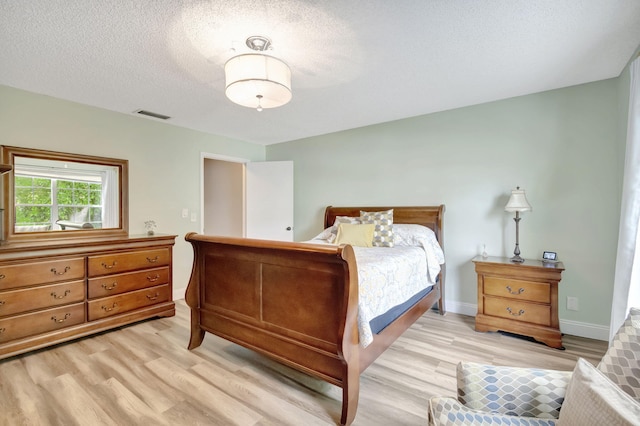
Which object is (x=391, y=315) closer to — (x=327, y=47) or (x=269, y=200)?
(x=327, y=47)

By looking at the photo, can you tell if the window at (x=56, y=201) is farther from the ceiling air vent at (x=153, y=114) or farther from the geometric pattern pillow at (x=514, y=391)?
the geometric pattern pillow at (x=514, y=391)

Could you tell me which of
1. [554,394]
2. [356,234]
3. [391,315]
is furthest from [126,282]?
[554,394]

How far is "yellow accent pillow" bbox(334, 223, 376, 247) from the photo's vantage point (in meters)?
3.22

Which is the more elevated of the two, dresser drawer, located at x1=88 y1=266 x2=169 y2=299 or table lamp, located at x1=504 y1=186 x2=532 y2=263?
table lamp, located at x1=504 y1=186 x2=532 y2=263

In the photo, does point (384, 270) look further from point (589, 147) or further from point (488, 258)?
point (589, 147)

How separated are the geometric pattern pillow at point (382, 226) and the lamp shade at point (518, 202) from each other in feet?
3.78

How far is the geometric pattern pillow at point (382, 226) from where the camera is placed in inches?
125

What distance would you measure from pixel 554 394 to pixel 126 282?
3.42 metres

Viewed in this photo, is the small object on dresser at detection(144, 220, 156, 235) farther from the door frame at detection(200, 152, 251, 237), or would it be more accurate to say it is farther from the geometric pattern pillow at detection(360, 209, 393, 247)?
the geometric pattern pillow at detection(360, 209, 393, 247)

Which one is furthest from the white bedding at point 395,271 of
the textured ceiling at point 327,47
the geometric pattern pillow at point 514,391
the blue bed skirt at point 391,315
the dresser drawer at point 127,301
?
the dresser drawer at point 127,301

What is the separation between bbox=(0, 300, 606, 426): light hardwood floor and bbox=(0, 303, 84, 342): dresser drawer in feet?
0.62

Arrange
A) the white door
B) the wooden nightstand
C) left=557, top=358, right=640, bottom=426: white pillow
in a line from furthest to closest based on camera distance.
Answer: the white door, the wooden nightstand, left=557, top=358, right=640, bottom=426: white pillow

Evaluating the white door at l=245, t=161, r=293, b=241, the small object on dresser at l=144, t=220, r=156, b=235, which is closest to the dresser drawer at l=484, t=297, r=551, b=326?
the white door at l=245, t=161, r=293, b=241

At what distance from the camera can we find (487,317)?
2.83 meters
